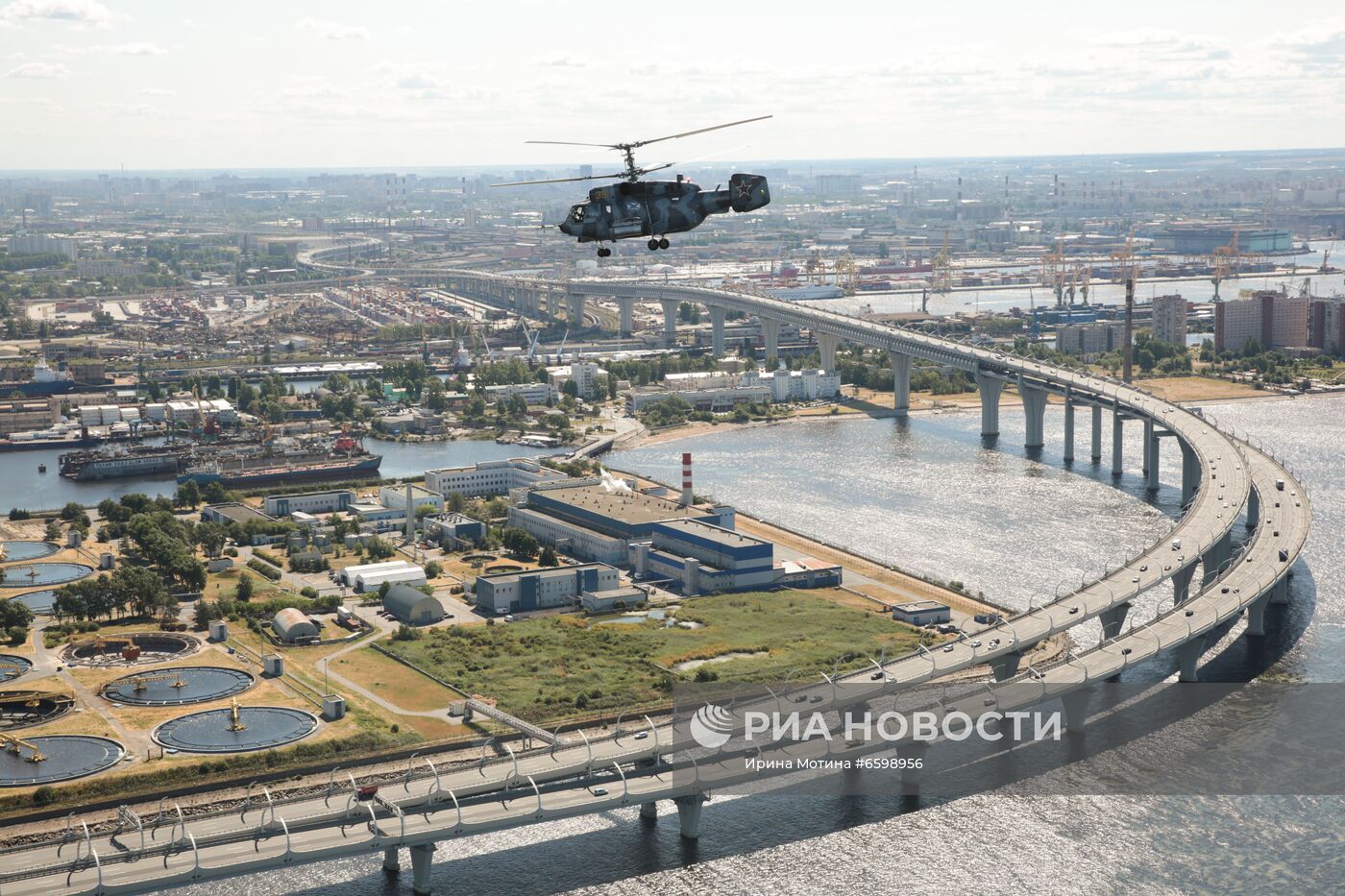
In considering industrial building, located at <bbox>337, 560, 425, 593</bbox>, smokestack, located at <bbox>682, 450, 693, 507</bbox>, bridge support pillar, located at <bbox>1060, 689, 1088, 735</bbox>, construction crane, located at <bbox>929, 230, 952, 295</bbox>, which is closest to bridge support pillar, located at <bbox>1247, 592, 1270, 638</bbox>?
bridge support pillar, located at <bbox>1060, 689, 1088, 735</bbox>

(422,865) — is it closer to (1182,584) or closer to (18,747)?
(18,747)

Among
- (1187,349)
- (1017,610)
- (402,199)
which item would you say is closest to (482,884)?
(1017,610)

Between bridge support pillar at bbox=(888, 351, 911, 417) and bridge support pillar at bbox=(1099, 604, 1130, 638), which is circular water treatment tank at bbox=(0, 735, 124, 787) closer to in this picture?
bridge support pillar at bbox=(1099, 604, 1130, 638)

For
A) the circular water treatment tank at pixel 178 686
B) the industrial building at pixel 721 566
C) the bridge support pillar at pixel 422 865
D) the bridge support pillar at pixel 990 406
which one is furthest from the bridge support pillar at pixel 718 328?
the bridge support pillar at pixel 422 865

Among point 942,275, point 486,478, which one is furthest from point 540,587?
point 942,275

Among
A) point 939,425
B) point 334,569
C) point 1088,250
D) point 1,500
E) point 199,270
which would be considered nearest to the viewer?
point 334,569

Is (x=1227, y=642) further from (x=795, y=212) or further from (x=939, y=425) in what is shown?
(x=795, y=212)

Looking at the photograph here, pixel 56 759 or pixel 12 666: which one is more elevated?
pixel 12 666
